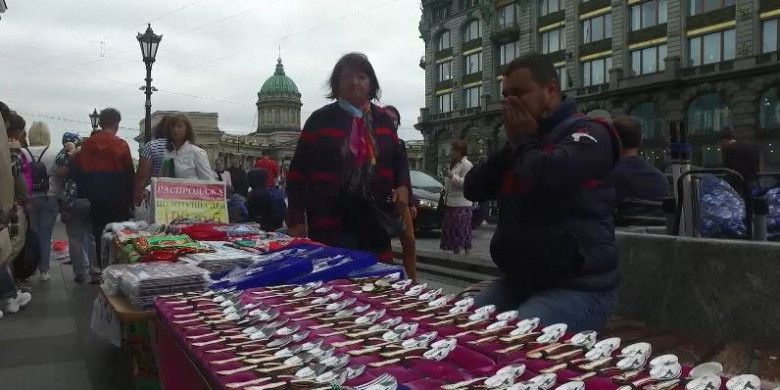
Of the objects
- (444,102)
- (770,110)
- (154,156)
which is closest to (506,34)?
(444,102)

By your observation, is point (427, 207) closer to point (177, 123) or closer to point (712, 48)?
point (177, 123)

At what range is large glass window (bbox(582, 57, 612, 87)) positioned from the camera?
162 feet

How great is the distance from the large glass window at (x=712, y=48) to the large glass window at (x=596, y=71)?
6363 millimetres

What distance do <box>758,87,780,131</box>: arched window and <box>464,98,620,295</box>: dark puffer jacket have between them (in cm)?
4153

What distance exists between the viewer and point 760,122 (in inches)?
1570

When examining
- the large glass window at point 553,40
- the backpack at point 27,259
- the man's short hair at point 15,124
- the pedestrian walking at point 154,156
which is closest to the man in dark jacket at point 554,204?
the pedestrian walking at point 154,156

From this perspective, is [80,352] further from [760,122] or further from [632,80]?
[632,80]

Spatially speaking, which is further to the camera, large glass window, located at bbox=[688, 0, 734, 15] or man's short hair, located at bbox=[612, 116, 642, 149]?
large glass window, located at bbox=[688, 0, 734, 15]

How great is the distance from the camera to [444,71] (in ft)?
219

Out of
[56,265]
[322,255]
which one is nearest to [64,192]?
[56,265]

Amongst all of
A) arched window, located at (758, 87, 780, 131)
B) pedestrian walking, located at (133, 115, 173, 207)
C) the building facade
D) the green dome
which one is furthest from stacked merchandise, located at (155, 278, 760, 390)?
the green dome

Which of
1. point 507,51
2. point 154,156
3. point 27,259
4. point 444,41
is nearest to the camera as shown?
point 154,156

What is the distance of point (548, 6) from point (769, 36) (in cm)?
1858

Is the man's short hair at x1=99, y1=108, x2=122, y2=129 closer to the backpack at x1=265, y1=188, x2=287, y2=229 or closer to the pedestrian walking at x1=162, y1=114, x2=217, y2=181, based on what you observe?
the pedestrian walking at x1=162, y1=114, x2=217, y2=181
